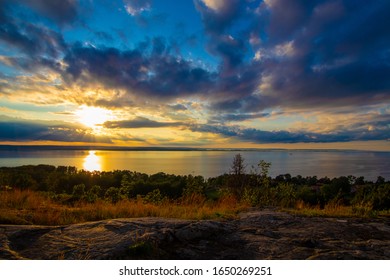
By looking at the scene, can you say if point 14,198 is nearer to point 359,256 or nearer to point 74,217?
point 74,217

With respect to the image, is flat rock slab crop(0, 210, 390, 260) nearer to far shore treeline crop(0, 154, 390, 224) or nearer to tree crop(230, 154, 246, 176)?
far shore treeline crop(0, 154, 390, 224)

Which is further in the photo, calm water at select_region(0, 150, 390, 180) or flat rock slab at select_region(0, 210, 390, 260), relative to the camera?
calm water at select_region(0, 150, 390, 180)

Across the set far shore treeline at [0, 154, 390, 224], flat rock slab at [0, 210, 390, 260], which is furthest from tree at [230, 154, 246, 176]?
flat rock slab at [0, 210, 390, 260]

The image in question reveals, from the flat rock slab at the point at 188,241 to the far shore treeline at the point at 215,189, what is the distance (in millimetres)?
3310

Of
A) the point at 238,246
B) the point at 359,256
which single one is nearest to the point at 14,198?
the point at 238,246

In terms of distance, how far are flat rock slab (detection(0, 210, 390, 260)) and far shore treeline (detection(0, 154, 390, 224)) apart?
3310mm

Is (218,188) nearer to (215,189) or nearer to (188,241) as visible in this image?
(215,189)

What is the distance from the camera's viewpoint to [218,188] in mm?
19438

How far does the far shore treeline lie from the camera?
916 cm

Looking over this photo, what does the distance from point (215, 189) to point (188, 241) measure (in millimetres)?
16301

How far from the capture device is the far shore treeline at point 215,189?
30.0ft

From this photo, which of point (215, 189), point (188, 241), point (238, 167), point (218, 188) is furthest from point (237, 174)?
point (188, 241)

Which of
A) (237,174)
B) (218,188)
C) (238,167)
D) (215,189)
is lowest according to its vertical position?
(215,189)

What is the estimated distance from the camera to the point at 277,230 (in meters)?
4.59
